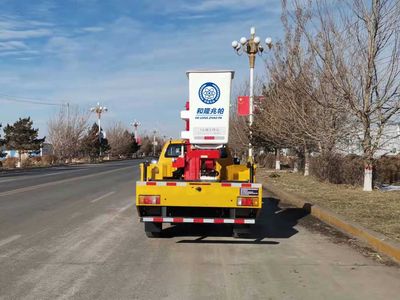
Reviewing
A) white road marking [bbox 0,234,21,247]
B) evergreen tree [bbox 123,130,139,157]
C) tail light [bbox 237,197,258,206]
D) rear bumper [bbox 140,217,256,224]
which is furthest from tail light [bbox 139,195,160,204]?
evergreen tree [bbox 123,130,139,157]

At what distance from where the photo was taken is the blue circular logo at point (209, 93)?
29.3ft

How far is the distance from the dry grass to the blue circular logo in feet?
12.3

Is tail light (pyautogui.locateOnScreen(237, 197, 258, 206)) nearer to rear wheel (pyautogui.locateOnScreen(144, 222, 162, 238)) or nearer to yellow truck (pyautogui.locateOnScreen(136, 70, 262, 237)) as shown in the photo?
yellow truck (pyautogui.locateOnScreen(136, 70, 262, 237))

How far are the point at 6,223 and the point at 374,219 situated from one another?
7.65m

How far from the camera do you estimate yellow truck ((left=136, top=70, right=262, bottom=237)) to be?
8.42m

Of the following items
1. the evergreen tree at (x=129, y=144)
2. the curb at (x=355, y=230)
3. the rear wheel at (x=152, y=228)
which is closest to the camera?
the curb at (x=355, y=230)

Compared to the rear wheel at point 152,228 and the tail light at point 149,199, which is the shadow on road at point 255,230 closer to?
the rear wheel at point 152,228

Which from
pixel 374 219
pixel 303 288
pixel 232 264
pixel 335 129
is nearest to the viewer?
pixel 303 288

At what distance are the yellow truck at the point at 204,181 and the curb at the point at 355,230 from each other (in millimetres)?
1996

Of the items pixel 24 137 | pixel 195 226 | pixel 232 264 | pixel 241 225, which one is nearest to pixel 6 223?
pixel 195 226

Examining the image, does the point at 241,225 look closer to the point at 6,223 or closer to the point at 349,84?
the point at 6,223

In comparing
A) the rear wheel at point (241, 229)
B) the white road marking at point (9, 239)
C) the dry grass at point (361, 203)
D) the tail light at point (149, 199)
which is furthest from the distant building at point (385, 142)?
the white road marking at point (9, 239)

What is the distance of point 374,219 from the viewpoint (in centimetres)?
1044

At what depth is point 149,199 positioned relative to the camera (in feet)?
27.7
